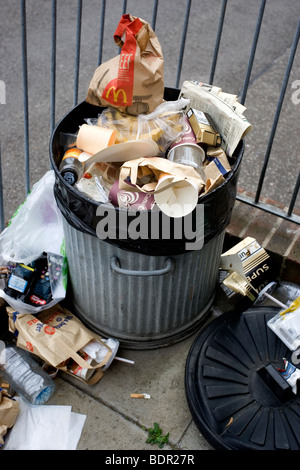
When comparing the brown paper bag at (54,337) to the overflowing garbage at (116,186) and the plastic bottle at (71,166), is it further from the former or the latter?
the plastic bottle at (71,166)

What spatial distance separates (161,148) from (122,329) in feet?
2.79

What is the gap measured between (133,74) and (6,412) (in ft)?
4.73

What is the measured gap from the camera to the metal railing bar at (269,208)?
2.53 meters

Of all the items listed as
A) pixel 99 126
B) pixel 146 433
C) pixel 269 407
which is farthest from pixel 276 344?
pixel 99 126

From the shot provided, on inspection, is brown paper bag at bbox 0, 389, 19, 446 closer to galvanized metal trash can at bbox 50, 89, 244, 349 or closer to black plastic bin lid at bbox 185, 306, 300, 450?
galvanized metal trash can at bbox 50, 89, 244, 349

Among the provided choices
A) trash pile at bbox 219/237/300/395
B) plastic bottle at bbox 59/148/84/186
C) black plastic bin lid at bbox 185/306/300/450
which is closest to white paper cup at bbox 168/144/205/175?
plastic bottle at bbox 59/148/84/186

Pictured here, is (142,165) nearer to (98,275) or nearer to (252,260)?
(98,275)

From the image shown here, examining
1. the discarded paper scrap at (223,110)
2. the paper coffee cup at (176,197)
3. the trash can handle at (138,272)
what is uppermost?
the discarded paper scrap at (223,110)

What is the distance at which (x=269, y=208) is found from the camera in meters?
2.58

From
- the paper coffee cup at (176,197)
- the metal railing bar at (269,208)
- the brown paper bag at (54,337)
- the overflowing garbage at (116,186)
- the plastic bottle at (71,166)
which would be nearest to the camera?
the paper coffee cup at (176,197)

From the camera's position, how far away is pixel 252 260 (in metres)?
2.33

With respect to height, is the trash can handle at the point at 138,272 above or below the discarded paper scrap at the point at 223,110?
below

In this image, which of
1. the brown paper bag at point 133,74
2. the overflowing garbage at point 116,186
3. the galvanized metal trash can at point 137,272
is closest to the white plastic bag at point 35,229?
the overflowing garbage at point 116,186
